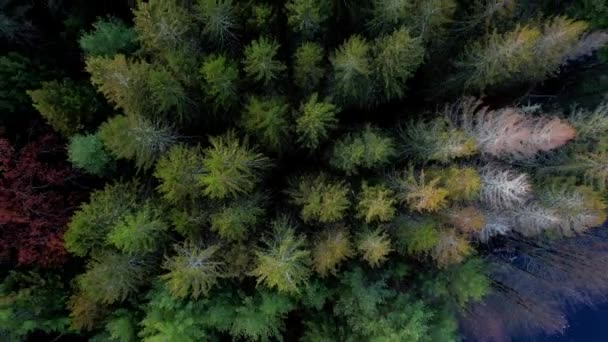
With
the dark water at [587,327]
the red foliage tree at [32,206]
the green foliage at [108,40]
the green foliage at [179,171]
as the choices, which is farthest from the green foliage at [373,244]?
the dark water at [587,327]

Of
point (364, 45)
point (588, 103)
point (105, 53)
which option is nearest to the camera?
point (364, 45)

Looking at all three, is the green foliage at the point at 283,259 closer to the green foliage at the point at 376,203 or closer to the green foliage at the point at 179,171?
the green foliage at the point at 376,203

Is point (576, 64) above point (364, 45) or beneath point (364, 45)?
beneath

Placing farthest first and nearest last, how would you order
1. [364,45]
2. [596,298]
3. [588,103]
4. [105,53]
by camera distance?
[596,298]
[588,103]
[105,53]
[364,45]

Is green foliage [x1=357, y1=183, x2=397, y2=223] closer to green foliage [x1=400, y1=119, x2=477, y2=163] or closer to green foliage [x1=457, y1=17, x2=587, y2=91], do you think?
green foliage [x1=400, y1=119, x2=477, y2=163]

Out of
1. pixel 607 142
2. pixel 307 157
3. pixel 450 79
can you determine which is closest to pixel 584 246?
pixel 607 142

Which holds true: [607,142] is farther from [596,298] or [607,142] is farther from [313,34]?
[313,34]
